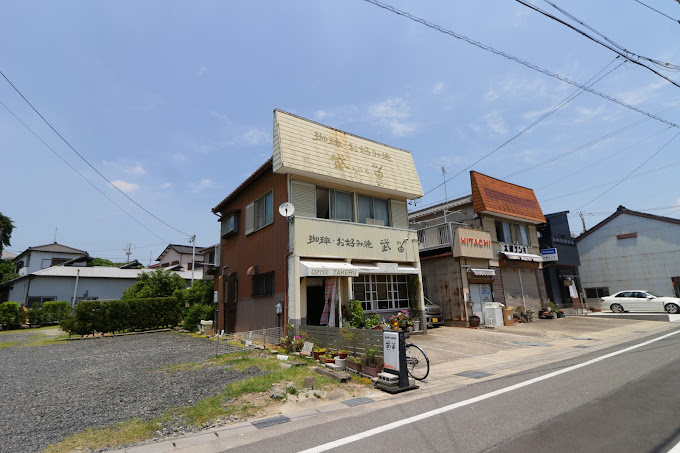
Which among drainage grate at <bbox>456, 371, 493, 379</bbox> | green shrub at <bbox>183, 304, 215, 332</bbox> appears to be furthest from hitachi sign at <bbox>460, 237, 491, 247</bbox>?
green shrub at <bbox>183, 304, 215, 332</bbox>

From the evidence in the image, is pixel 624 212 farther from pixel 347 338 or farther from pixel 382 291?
pixel 347 338

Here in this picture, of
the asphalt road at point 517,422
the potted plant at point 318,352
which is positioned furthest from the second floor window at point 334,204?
the asphalt road at point 517,422

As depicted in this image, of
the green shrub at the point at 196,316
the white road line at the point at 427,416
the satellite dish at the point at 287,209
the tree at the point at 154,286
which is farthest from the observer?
the tree at the point at 154,286

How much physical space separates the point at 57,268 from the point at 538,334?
40.1 m

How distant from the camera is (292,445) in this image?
14.3 ft

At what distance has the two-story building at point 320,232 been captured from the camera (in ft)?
42.1

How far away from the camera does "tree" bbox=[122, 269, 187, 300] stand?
25.0m

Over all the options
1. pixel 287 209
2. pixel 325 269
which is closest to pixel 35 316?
Answer: pixel 287 209

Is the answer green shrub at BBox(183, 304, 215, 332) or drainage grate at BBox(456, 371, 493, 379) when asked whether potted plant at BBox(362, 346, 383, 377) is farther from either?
green shrub at BBox(183, 304, 215, 332)

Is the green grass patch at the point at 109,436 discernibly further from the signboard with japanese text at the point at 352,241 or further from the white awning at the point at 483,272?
the white awning at the point at 483,272

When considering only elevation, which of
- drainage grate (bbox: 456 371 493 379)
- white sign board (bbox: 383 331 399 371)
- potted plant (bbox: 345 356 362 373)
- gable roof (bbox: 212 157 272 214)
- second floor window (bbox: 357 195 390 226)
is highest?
gable roof (bbox: 212 157 272 214)

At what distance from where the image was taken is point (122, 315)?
63.7 ft

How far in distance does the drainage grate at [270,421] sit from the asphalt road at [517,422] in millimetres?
206

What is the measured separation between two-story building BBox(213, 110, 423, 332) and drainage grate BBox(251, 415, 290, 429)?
647cm
